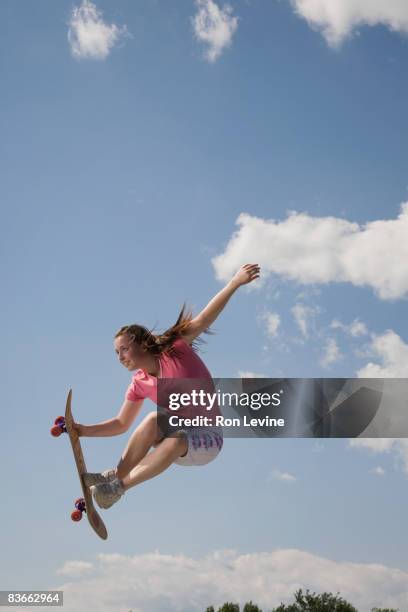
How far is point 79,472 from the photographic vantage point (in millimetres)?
8180

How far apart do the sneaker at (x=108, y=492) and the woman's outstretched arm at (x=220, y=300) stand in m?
1.78

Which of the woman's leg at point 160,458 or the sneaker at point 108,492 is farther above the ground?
the woman's leg at point 160,458

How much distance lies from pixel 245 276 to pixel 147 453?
2.17m

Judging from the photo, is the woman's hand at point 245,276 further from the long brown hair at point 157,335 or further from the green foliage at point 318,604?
the green foliage at point 318,604

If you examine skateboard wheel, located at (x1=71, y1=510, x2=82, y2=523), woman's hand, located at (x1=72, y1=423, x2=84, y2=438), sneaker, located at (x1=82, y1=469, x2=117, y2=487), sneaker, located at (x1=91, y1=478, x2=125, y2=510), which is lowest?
skateboard wheel, located at (x1=71, y1=510, x2=82, y2=523)

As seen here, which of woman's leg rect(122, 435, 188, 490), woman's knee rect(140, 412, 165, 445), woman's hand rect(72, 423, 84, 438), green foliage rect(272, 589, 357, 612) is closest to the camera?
woman's leg rect(122, 435, 188, 490)

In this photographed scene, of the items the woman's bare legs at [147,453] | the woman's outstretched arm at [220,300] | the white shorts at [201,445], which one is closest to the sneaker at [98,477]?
the woman's bare legs at [147,453]

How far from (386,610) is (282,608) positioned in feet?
24.2

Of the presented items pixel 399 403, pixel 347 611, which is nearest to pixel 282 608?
pixel 347 611

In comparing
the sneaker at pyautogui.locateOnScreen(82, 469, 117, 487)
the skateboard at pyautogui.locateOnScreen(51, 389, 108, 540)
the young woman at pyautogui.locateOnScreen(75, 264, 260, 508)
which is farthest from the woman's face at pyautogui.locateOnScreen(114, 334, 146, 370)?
the sneaker at pyautogui.locateOnScreen(82, 469, 117, 487)

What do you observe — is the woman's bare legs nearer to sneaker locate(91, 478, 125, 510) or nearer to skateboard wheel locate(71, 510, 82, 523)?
sneaker locate(91, 478, 125, 510)

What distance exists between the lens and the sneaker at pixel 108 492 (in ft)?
25.6

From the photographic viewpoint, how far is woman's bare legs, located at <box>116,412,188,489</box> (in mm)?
7496

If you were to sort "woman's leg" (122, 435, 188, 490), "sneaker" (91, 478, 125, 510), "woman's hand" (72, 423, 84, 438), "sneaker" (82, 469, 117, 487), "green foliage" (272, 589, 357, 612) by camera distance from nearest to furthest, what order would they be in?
"woman's leg" (122, 435, 188, 490) → "sneaker" (91, 478, 125, 510) → "sneaker" (82, 469, 117, 487) → "woman's hand" (72, 423, 84, 438) → "green foliage" (272, 589, 357, 612)
